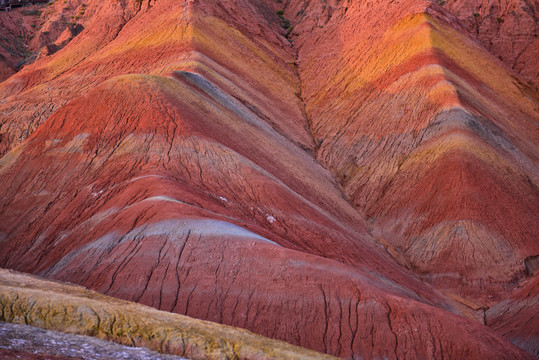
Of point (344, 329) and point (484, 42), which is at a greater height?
point (484, 42)

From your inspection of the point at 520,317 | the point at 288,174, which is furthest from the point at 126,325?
the point at 288,174

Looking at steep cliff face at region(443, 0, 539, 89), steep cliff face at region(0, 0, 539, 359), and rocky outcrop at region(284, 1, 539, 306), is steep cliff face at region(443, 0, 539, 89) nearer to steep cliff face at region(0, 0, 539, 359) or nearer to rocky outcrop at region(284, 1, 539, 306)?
steep cliff face at region(0, 0, 539, 359)

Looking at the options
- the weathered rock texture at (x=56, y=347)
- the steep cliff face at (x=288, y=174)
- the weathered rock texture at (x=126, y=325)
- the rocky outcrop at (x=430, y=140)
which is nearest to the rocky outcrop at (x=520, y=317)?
the steep cliff face at (x=288, y=174)

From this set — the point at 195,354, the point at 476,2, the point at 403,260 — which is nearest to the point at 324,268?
the point at 195,354

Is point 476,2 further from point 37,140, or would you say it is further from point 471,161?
point 37,140

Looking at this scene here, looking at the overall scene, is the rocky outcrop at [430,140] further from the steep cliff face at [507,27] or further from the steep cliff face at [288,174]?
the steep cliff face at [507,27]
